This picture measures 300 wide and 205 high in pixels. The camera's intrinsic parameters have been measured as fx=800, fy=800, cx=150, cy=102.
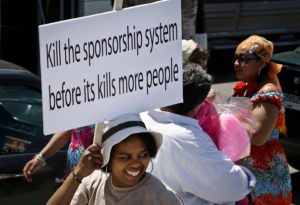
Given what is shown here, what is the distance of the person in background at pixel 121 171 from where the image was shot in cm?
280

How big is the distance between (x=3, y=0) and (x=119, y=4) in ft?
29.7

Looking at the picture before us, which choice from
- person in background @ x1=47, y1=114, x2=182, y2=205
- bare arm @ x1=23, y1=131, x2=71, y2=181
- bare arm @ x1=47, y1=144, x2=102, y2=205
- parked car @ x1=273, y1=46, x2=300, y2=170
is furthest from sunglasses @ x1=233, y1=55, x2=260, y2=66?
parked car @ x1=273, y1=46, x2=300, y2=170

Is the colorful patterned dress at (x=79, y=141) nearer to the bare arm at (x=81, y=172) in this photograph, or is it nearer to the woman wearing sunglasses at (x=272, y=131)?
the woman wearing sunglasses at (x=272, y=131)

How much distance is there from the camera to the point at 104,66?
2850mm

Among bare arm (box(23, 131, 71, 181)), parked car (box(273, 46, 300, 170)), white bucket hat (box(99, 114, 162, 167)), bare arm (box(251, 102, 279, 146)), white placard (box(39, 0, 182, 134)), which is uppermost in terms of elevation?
white placard (box(39, 0, 182, 134))

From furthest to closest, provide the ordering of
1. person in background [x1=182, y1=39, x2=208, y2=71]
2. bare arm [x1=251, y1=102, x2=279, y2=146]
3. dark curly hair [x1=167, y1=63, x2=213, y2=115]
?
1. bare arm [x1=251, y1=102, x2=279, y2=146]
2. person in background [x1=182, y1=39, x2=208, y2=71]
3. dark curly hair [x1=167, y1=63, x2=213, y2=115]

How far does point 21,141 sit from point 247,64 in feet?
5.49

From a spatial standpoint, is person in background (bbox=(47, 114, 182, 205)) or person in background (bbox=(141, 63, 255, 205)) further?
person in background (bbox=(141, 63, 255, 205))

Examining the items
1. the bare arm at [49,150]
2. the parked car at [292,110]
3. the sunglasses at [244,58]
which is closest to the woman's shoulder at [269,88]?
the sunglasses at [244,58]

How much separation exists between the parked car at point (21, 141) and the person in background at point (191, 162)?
1729mm

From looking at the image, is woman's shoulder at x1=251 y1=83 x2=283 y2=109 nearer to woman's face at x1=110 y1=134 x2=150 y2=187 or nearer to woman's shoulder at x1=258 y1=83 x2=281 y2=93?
woman's shoulder at x1=258 y1=83 x2=281 y2=93

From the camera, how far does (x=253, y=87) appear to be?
166 inches

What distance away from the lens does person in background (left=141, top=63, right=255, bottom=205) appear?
10.0ft

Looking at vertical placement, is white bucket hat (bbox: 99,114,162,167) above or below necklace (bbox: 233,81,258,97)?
above
